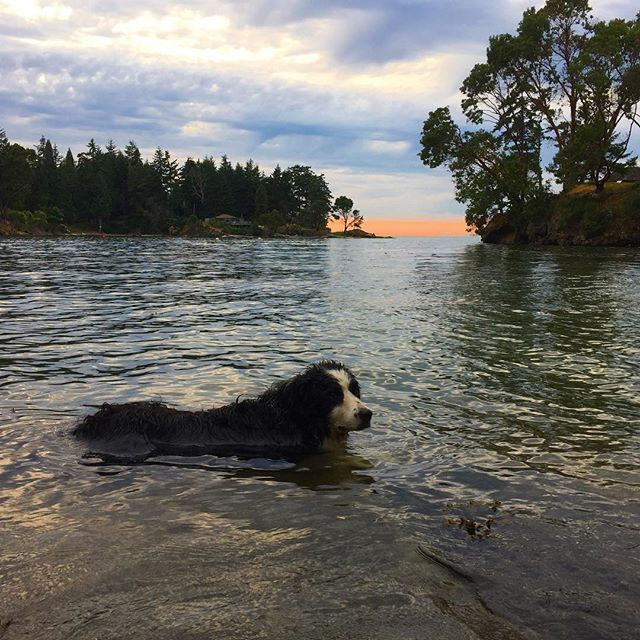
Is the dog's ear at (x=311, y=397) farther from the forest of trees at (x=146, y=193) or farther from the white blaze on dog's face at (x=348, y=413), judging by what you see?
the forest of trees at (x=146, y=193)

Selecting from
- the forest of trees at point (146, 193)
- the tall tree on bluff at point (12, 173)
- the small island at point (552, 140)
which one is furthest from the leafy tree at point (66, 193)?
the small island at point (552, 140)

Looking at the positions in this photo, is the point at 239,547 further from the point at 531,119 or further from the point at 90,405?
the point at 531,119

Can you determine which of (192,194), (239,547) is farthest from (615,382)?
(192,194)

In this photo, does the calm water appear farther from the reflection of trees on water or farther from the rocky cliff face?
the rocky cliff face

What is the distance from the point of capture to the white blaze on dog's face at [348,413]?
6675 millimetres

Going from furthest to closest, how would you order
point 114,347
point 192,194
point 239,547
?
point 192,194 < point 114,347 < point 239,547

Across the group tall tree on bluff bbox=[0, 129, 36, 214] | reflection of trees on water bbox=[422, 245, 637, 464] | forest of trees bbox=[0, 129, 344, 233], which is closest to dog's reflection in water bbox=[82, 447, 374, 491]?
reflection of trees on water bbox=[422, 245, 637, 464]

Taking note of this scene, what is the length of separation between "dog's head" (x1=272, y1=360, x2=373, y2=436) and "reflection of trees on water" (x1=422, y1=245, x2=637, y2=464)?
136 centimetres

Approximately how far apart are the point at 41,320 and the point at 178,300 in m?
5.59

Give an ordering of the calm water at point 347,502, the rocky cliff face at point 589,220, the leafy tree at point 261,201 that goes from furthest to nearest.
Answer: the leafy tree at point 261,201 < the rocky cliff face at point 589,220 < the calm water at point 347,502

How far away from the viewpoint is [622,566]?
4.13m

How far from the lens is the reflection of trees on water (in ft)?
23.0

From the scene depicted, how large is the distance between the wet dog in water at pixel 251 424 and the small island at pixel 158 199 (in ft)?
459

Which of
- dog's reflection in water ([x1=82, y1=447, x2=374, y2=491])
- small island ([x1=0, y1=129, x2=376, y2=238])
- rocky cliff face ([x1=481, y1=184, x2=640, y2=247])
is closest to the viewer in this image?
dog's reflection in water ([x1=82, y1=447, x2=374, y2=491])
